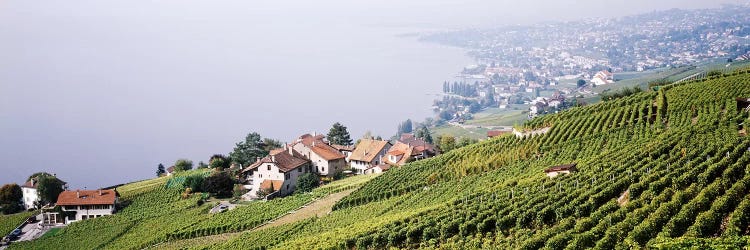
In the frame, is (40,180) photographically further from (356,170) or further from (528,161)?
(528,161)

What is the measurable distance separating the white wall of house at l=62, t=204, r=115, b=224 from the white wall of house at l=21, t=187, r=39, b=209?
24.0 ft

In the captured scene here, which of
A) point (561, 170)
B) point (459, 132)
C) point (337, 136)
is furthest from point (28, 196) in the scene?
point (459, 132)

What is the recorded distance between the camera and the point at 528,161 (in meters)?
32.6

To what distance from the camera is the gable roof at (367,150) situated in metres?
52.3

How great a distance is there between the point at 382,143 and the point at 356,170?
342 cm

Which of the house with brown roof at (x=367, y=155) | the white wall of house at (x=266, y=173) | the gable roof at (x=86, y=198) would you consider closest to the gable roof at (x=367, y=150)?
the house with brown roof at (x=367, y=155)

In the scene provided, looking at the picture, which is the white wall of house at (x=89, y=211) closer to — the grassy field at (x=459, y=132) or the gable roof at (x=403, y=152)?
the gable roof at (x=403, y=152)

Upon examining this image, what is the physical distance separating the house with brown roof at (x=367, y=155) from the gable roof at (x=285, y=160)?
4.75m

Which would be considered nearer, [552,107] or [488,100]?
[552,107]

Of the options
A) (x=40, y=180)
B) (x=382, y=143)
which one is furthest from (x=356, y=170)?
(x=40, y=180)

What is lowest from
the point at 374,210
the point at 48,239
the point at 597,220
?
the point at 48,239

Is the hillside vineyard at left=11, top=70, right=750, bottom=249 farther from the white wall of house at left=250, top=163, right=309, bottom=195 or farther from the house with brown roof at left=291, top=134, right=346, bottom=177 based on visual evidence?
the house with brown roof at left=291, top=134, right=346, bottom=177

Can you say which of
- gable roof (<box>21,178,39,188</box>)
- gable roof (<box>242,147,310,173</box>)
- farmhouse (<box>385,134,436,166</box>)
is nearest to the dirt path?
gable roof (<box>242,147,310,173</box>)

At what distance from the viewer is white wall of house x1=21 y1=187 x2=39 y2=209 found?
51.1m
